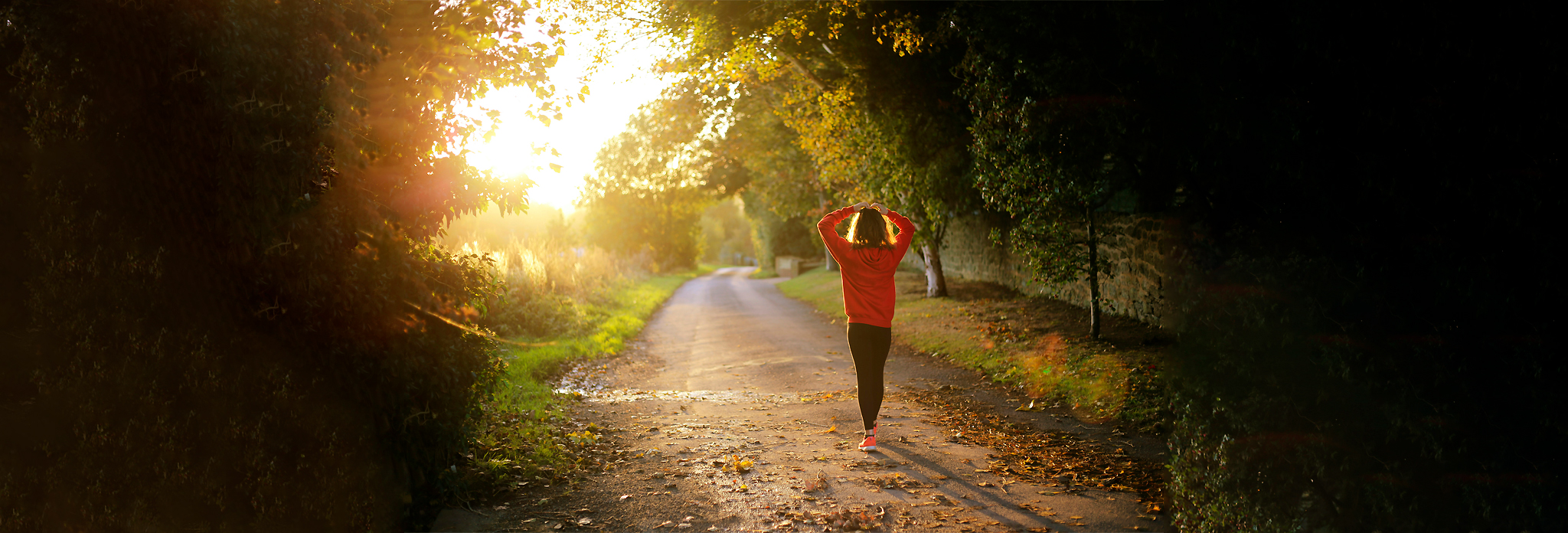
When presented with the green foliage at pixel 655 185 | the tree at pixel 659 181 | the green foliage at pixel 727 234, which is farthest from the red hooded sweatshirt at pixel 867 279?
the green foliage at pixel 727 234

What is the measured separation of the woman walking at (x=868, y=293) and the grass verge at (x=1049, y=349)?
2006 mm

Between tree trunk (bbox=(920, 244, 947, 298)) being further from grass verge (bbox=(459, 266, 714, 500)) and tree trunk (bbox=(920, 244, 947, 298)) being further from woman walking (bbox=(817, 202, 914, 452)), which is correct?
woman walking (bbox=(817, 202, 914, 452))

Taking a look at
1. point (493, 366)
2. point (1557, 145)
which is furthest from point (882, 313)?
point (1557, 145)

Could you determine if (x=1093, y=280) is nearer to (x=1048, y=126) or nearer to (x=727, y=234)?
(x=1048, y=126)

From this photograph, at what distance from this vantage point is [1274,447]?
10.8 ft

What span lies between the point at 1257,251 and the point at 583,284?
19.1 m

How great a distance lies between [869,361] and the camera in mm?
6160

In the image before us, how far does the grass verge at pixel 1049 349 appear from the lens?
7387 mm

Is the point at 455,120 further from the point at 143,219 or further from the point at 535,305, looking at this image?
the point at 535,305

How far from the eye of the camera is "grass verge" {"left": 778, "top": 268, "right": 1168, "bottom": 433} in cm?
739

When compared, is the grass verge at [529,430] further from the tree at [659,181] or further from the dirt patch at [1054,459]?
the tree at [659,181]

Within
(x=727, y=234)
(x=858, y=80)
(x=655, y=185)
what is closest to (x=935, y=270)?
(x=858, y=80)

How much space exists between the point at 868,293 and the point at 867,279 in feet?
0.35

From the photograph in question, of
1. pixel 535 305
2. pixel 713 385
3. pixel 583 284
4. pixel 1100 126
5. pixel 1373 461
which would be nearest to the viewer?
pixel 1373 461
